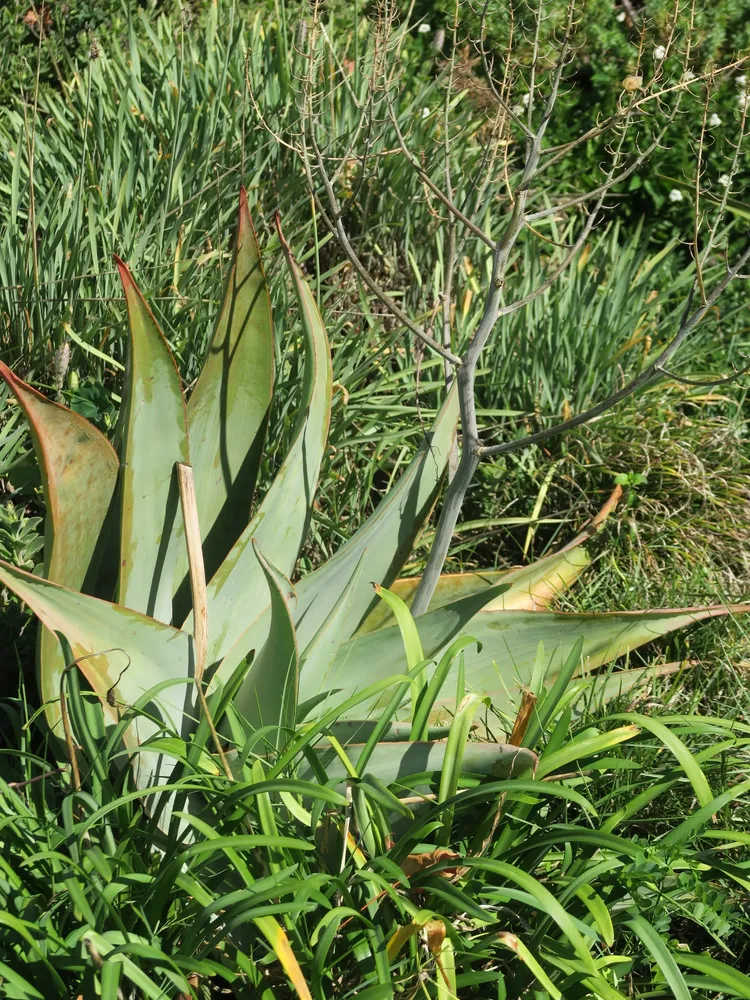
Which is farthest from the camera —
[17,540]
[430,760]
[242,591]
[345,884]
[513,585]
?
[513,585]

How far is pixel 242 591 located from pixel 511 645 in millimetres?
554

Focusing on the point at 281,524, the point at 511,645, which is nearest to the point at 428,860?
the point at 511,645

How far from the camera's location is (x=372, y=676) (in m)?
1.79

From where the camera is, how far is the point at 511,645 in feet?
6.11

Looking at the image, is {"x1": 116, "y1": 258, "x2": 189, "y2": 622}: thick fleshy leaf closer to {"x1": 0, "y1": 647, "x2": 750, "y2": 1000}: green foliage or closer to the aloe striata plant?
the aloe striata plant

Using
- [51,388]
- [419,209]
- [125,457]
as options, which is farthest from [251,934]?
[419,209]

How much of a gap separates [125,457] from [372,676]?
2.05 feet

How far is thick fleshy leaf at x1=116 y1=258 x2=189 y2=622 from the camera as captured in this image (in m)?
1.64

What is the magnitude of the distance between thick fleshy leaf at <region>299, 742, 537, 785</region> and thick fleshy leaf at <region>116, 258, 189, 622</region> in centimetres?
46

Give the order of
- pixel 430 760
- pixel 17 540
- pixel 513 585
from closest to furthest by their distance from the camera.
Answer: pixel 430 760 → pixel 17 540 → pixel 513 585

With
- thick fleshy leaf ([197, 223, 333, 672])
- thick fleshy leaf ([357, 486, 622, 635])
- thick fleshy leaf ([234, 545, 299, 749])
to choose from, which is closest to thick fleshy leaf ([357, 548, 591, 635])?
thick fleshy leaf ([357, 486, 622, 635])

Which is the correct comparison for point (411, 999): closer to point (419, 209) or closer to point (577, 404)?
point (577, 404)

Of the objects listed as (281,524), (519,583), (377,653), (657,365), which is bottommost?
(519,583)

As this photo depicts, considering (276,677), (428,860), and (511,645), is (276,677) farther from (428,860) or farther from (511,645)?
(511,645)
